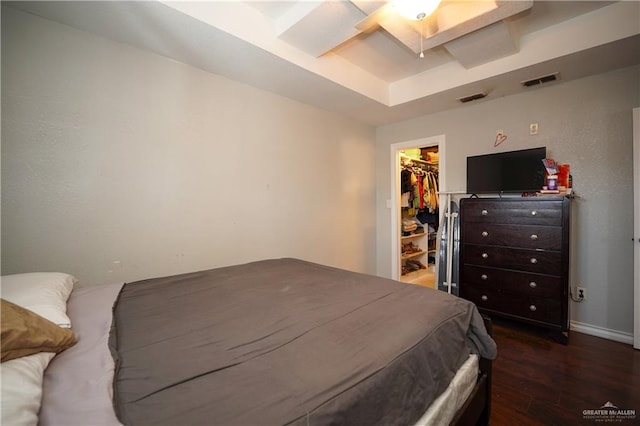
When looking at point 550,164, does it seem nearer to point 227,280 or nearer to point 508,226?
point 508,226

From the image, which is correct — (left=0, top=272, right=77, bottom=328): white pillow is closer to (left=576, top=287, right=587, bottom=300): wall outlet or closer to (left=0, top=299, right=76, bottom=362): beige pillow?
(left=0, top=299, right=76, bottom=362): beige pillow

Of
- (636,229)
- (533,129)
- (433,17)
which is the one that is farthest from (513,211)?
(433,17)

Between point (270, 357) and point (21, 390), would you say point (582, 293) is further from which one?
point (21, 390)

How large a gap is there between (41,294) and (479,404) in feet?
6.12

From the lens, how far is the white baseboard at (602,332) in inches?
87.0

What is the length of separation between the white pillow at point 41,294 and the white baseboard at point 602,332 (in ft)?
11.9

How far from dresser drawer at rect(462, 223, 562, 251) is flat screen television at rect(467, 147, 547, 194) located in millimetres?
403

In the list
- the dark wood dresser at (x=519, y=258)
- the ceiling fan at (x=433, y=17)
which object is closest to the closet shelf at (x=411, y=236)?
the dark wood dresser at (x=519, y=258)

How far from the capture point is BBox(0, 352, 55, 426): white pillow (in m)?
0.46

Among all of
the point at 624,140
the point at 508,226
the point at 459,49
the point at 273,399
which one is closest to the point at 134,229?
the point at 273,399

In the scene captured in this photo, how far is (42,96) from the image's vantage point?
62.3 inches

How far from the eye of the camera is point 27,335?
26.1 inches
